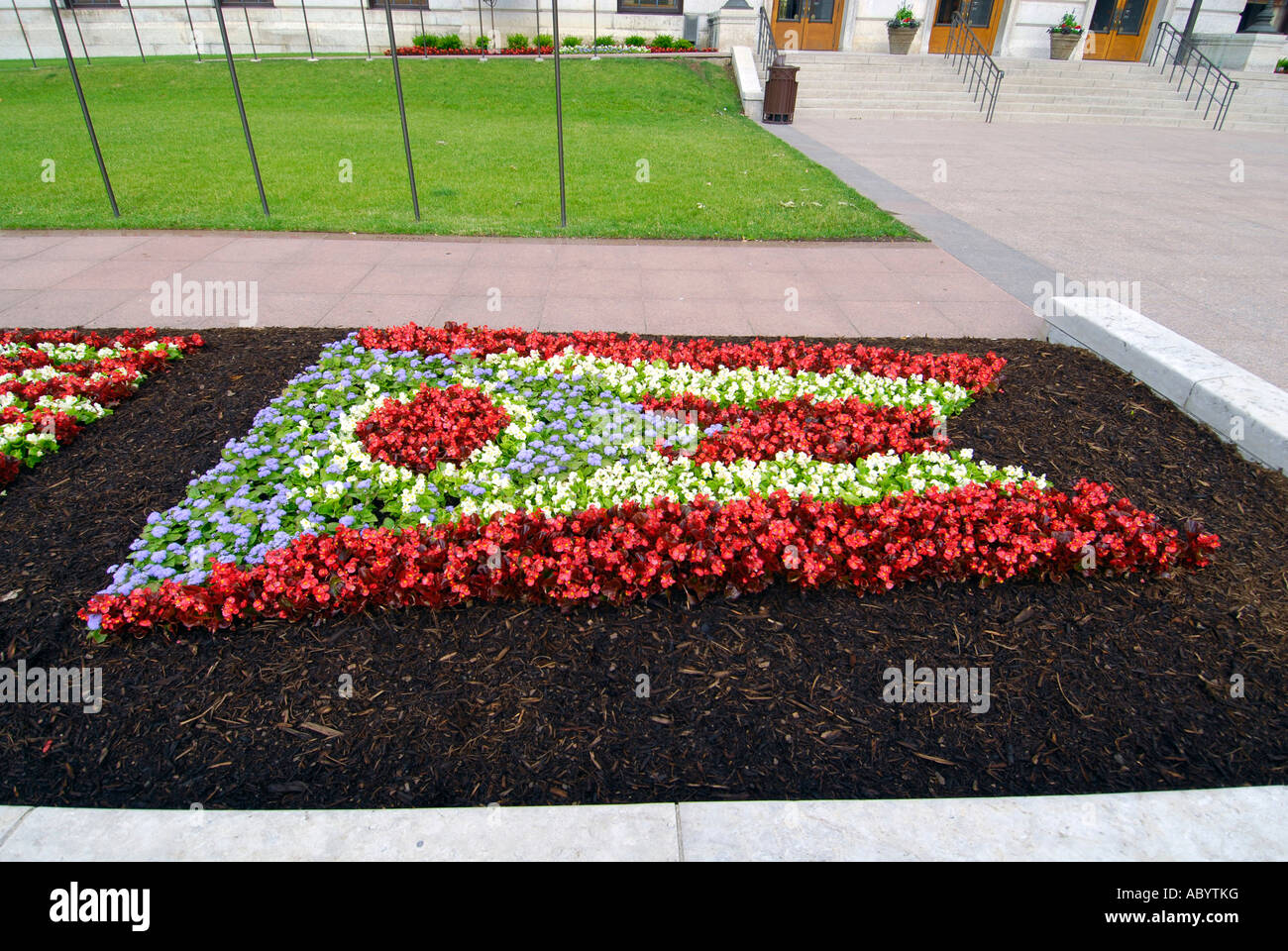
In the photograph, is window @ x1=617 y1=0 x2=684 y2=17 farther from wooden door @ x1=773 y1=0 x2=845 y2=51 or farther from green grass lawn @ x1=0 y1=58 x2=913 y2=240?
green grass lawn @ x1=0 y1=58 x2=913 y2=240

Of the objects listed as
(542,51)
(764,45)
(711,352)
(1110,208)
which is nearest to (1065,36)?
(764,45)

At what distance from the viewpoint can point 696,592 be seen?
3217mm

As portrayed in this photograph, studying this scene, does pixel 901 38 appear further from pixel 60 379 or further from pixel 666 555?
pixel 666 555

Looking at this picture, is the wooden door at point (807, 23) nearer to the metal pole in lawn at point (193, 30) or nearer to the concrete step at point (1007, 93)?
the concrete step at point (1007, 93)

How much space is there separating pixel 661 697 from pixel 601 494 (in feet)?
4.22

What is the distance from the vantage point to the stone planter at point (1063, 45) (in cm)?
2436

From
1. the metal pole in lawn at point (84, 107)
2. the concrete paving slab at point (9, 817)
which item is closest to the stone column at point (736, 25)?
the metal pole in lawn at point (84, 107)

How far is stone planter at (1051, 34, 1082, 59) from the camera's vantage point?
79.9 ft

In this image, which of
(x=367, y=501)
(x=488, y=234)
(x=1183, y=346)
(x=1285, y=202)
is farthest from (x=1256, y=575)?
(x=1285, y=202)

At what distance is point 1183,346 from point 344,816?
586cm

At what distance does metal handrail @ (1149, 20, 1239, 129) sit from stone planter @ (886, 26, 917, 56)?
8.14m

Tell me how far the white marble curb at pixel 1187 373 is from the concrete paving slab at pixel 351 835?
420cm

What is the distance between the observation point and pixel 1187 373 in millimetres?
4730
